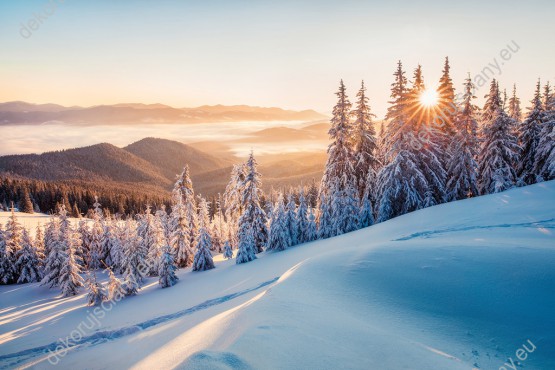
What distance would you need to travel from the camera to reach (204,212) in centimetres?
4231

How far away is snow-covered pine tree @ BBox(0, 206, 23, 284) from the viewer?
42531 millimetres

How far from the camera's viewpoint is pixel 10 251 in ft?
141

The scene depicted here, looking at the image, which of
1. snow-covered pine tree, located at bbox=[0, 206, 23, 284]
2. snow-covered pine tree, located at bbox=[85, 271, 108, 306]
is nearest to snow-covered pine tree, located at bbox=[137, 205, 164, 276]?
snow-covered pine tree, located at bbox=[85, 271, 108, 306]

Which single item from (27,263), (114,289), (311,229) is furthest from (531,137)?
(27,263)

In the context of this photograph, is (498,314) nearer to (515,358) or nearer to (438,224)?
(515,358)

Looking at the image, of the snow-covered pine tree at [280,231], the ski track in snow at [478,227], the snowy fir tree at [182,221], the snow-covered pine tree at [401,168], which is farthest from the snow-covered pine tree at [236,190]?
the ski track in snow at [478,227]

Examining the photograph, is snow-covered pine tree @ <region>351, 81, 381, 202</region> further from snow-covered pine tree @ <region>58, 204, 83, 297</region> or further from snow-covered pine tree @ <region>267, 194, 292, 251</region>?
snow-covered pine tree @ <region>58, 204, 83, 297</region>

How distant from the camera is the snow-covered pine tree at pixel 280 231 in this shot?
29.4 m

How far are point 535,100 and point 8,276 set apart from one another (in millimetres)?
71638

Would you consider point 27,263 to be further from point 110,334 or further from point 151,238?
point 110,334

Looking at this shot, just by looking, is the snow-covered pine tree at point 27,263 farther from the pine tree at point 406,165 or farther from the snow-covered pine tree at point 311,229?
the pine tree at point 406,165

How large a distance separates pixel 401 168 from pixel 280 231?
13.0 meters

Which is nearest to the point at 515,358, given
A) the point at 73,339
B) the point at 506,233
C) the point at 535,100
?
the point at 506,233

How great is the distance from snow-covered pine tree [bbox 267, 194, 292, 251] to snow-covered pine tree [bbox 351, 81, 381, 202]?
811cm
